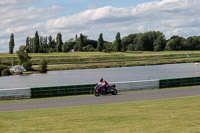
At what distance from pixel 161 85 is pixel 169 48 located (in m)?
127

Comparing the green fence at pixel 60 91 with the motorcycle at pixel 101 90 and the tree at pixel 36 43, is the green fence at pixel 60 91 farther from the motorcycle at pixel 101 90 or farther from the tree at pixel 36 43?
the tree at pixel 36 43

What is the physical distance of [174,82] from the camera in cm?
3141

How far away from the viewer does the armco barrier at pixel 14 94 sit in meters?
25.8

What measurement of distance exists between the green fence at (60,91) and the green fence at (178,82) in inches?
306

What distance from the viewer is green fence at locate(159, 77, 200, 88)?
30938 mm

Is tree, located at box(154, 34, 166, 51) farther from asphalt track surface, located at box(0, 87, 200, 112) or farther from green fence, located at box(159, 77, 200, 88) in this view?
asphalt track surface, located at box(0, 87, 200, 112)

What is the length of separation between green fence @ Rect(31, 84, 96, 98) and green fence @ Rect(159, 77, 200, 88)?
7776 mm

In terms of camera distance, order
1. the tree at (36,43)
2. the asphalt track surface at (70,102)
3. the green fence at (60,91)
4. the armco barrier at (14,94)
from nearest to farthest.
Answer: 1. the asphalt track surface at (70,102)
2. the armco barrier at (14,94)
3. the green fence at (60,91)
4. the tree at (36,43)

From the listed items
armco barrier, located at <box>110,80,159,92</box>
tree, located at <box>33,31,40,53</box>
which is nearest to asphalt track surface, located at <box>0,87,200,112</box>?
armco barrier, located at <box>110,80,159,92</box>

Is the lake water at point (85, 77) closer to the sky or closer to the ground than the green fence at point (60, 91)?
closer to the ground

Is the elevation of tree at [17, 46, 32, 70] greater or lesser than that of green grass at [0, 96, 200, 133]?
greater

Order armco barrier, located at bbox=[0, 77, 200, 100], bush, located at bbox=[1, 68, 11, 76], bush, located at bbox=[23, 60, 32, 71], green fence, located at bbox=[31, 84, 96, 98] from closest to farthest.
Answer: armco barrier, located at bbox=[0, 77, 200, 100] → green fence, located at bbox=[31, 84, 96, 98] → bush, located at bbox=[1, 68, 11, 76] → bush, located at bbox=[23, 60, 32, 71]

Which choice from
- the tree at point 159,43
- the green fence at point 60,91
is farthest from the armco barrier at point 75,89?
the tree at point 159,43

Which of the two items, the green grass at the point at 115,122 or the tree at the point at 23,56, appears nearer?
the green grass at the point at 115,122
